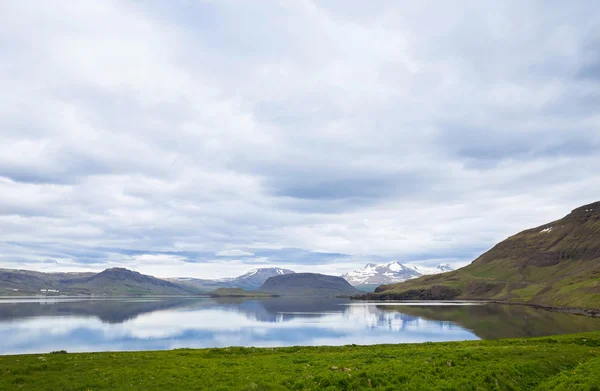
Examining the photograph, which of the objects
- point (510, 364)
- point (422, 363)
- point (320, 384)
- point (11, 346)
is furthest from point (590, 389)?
point (11, 346)

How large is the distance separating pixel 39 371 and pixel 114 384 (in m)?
8.93

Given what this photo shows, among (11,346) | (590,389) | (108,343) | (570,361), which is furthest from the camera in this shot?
(108,343)

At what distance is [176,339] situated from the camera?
272ft

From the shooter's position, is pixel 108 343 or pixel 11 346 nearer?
pixel 11 346

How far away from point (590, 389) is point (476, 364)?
25.9 feet

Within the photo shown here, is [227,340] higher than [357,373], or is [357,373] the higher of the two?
[357,373]

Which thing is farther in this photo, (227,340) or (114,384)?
(227,340)

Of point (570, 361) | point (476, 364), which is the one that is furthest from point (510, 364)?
A: point (570, 361)

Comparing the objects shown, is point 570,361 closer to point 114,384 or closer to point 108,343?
point 114,384

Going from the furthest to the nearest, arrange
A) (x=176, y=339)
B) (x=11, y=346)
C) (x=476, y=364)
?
1. (x=176, y=339)
2. (x=11, y=346)
3. (x=476, y=364)

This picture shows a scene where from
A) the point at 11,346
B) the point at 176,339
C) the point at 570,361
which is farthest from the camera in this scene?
the point at 176,339

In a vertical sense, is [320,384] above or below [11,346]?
above

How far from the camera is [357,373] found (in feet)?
81.2

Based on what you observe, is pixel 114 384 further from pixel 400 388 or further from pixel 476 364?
pixel 476 364
